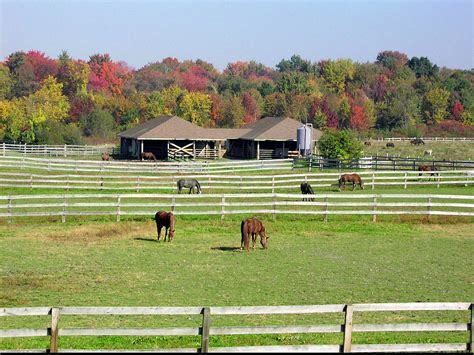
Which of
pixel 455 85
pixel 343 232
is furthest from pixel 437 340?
pixel 455 85

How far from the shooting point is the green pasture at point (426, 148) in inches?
2879

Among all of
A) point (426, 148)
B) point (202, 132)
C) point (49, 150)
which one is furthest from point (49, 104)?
point (426, 148)

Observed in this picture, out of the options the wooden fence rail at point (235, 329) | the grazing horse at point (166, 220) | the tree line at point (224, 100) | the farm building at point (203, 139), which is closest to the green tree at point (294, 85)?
the tree line at point (224, 100)

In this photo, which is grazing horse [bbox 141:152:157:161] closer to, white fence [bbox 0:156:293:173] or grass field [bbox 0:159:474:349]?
white fence [bbox 0:156:293:173]

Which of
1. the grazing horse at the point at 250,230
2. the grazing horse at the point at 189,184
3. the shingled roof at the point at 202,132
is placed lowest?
the grazing horse at the point at 250,230

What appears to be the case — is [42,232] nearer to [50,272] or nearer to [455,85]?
[50,272]

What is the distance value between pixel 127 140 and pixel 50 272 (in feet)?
183

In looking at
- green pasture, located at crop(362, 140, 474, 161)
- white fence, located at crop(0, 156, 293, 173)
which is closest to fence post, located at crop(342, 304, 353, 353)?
white fence, located at crop(0, 156, 293, 173)

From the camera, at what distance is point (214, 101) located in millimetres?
111500

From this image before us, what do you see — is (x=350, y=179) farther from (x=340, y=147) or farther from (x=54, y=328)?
(x=54, y=328)

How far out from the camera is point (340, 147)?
5328cm

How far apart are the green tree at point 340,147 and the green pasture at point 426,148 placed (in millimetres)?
17323

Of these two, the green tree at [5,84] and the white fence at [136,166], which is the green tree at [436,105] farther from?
the white fence at [136,166]

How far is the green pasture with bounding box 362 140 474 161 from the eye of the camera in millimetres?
73125
